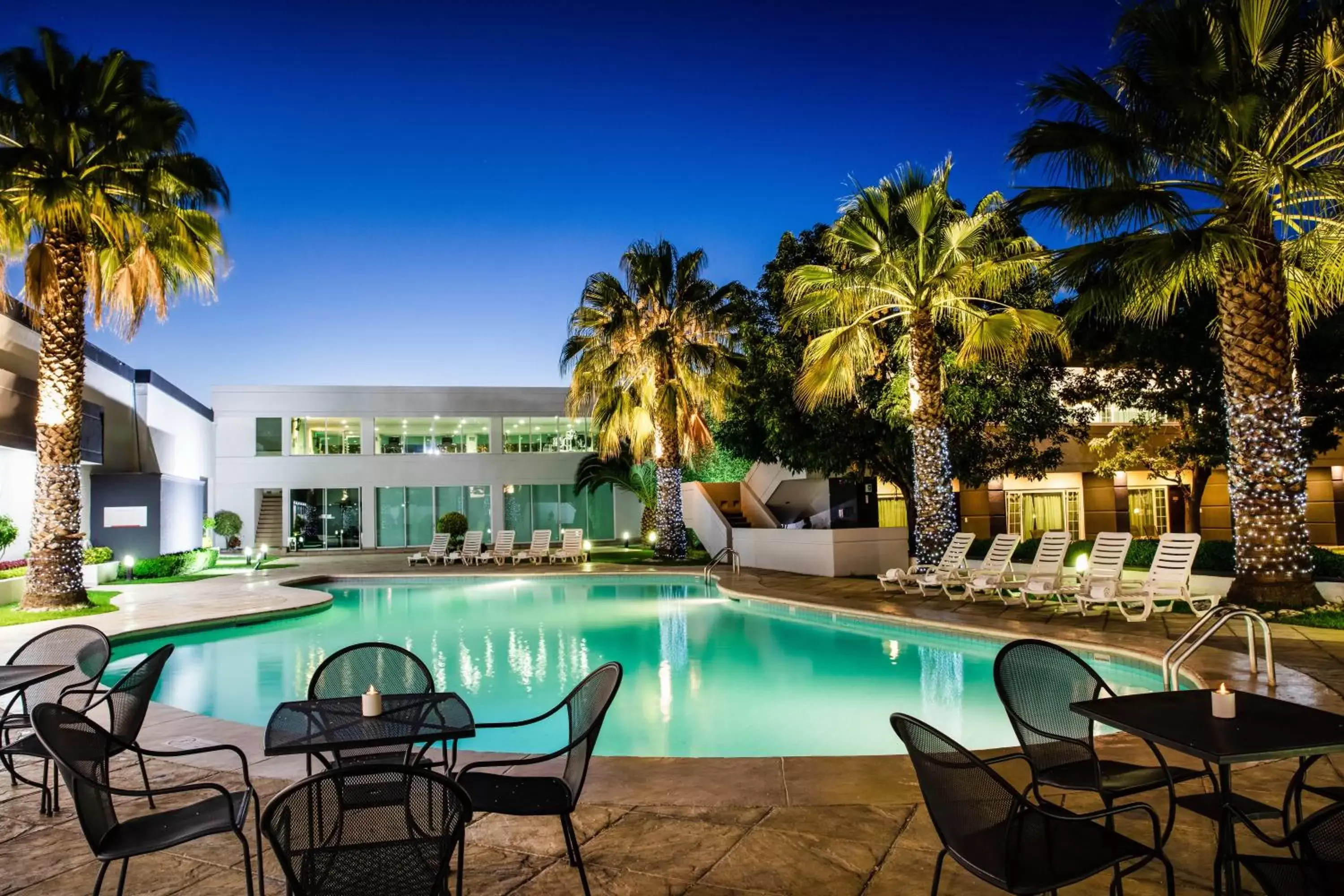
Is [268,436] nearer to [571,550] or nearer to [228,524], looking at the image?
[228,524]

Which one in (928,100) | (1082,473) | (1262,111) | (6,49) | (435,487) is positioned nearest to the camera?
(1262,111)

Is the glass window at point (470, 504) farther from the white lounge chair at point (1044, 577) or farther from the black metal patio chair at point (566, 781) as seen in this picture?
the black metal patio chair at point (566, 781)

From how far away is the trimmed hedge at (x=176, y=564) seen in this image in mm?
19953

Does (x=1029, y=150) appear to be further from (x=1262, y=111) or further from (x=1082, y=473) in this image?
(x=1082, y=473)

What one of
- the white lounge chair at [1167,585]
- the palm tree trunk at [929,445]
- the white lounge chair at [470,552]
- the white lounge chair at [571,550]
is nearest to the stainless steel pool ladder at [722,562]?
the white lounge chair at [571,550]

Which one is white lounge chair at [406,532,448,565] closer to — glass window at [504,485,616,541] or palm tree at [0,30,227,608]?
glass window at [504,485,616,541]

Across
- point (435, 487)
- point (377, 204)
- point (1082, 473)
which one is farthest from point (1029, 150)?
point (377, 204)

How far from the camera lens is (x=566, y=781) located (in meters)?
3.63

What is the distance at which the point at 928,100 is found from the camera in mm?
28766

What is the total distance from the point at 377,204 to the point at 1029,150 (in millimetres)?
29823

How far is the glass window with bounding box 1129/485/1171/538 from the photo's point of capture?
26344 mm

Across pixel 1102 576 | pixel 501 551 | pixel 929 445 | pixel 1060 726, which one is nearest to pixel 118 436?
pixel 501 551

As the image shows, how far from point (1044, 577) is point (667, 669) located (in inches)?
226

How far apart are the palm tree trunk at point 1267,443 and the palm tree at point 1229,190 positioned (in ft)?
0.05
